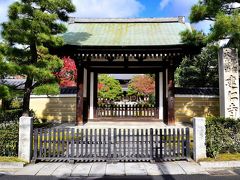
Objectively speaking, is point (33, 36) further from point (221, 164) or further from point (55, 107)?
point (221, 164)

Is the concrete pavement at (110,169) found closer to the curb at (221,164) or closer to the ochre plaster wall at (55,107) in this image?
the curb at (221,164)

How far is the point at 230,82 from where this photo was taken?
8.42 meters

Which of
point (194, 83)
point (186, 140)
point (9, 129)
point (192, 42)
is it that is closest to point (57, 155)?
point (9, 129)

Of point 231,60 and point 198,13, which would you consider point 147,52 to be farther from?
point 231,60

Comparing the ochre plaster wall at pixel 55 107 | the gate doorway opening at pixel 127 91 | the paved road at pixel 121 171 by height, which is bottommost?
the paved road at pixel 121 171

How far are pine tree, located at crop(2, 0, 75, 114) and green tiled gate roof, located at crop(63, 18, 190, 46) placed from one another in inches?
84.3

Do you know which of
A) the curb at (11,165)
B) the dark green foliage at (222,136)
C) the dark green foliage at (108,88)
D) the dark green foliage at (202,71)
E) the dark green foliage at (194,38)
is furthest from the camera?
the dark green foliage at (108,88)

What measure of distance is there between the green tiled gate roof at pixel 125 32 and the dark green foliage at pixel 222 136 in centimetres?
522

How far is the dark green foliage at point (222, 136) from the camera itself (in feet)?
21.9

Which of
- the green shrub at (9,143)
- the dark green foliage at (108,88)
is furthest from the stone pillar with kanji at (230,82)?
the dark green foliage at (108,88)

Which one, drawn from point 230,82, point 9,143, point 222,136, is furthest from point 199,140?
point 9,143

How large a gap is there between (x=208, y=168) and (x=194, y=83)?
53.1ft

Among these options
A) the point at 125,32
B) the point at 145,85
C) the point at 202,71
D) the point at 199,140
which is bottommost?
the point at 199,140

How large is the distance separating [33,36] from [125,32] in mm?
6270
